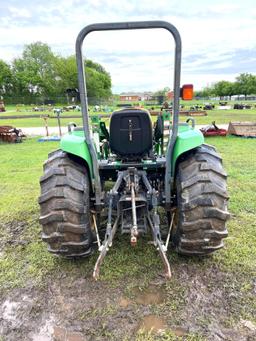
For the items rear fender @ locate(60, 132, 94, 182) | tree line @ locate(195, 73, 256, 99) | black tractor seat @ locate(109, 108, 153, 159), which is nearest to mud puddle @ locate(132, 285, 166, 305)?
rear fender @ locate(60, 132, 94, 182)

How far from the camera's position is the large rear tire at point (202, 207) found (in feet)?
8.65

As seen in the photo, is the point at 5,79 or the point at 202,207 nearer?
the point at 202,207

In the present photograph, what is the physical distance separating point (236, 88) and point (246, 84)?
3.57m

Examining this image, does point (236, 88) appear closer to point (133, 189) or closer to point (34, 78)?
point (34, 78)

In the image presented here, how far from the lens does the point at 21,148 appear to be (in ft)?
33.3

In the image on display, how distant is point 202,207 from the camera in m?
2.64

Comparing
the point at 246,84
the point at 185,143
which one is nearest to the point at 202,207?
the point at 185,143

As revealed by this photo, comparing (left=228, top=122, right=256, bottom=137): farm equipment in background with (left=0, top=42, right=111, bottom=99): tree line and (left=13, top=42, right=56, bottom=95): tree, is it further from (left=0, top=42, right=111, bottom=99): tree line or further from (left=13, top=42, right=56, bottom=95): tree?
(left=13, top=42, right=56, bottom=95): tree

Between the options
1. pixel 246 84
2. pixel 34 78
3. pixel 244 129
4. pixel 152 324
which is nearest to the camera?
pixel 152 324

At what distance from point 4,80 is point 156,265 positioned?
2859 inches

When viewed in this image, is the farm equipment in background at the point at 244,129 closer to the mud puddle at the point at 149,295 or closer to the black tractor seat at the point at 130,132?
the black tractor seat at the point at 130,132

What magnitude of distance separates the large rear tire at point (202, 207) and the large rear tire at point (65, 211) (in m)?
0.92

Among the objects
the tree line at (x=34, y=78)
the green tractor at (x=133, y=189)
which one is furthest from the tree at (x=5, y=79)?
the green tractor at (x=133, y=189)

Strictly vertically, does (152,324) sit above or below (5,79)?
below
